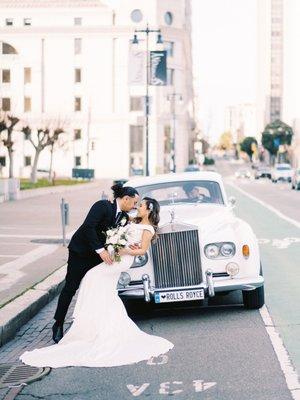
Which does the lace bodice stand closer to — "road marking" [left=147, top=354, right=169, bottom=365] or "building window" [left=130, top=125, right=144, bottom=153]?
"road marking" [left=147, top=354, right=169, bottom=365]

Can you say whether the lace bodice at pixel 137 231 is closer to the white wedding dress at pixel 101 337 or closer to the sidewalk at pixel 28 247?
the white wedding dress at pixel 101 337

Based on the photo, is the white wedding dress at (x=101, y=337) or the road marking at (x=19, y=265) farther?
the road marking at (x=19, y=265)

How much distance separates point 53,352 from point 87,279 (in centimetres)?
85

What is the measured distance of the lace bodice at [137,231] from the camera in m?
8.45

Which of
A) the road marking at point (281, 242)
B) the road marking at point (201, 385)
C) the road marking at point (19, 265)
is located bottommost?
the road marking at point (281, 242)

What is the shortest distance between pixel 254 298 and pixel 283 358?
2555mm

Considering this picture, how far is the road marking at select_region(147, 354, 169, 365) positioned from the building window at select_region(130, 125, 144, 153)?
9215 cm

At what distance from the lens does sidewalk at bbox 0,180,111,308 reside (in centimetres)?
1226

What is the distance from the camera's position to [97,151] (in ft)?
330

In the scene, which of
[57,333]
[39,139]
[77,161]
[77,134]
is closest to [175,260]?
[57,333]

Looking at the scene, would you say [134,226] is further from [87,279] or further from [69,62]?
[69,62]

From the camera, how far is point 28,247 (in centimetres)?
1747

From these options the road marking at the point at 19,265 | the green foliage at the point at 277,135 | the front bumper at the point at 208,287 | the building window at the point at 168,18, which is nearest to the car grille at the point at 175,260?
the front bumper at the point at 208,287

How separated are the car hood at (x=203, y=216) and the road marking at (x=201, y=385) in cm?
310
